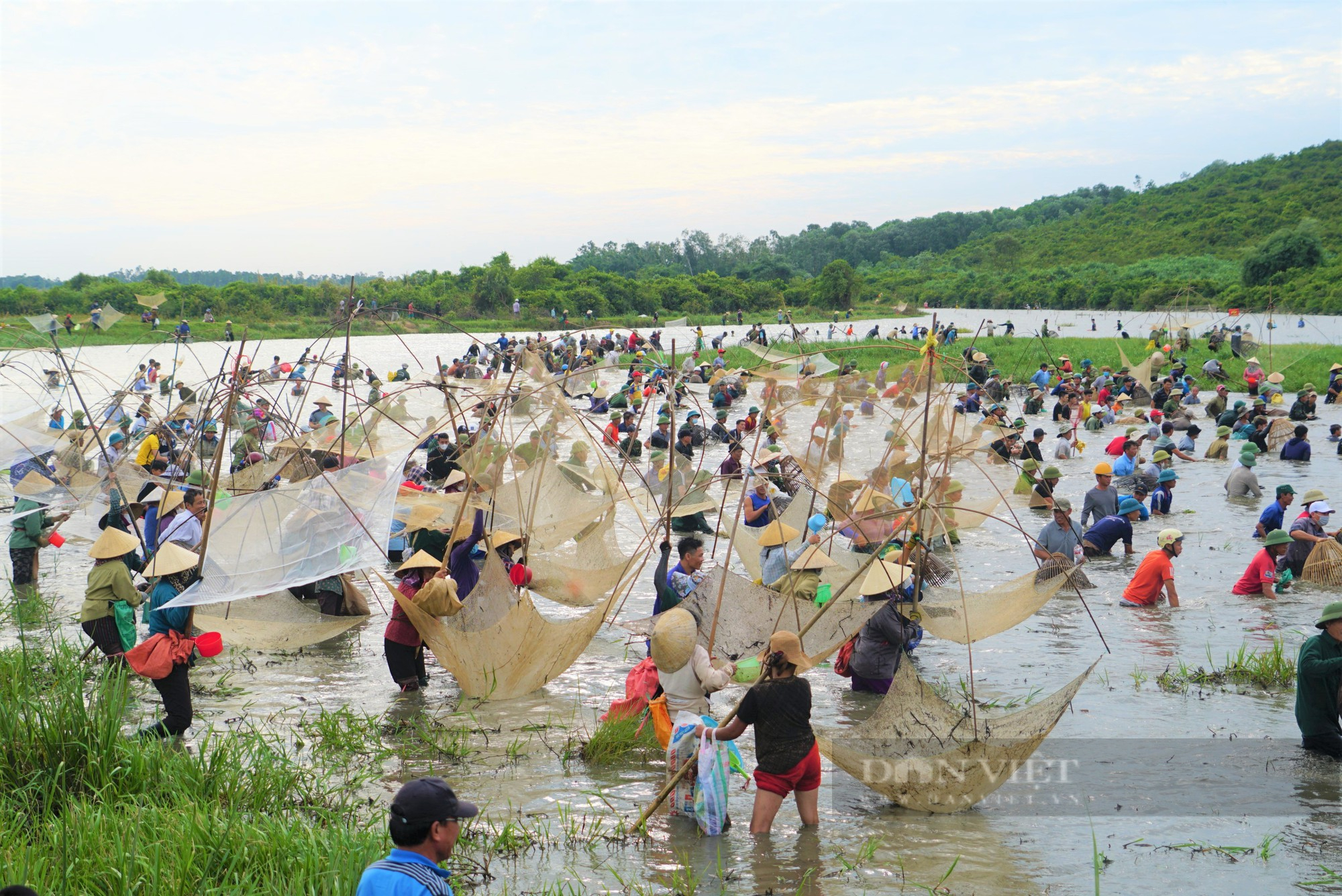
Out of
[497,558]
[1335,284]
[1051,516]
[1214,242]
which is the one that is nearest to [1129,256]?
[1214,242]

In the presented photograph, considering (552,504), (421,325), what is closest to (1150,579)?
(552,504)

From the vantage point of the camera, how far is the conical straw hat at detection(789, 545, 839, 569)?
22.6 feet

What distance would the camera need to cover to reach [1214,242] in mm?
61375

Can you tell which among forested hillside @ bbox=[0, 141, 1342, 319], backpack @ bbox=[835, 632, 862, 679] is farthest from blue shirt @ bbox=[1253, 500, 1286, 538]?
forested hillside @ bbox=[0, 141, 1342, 319]

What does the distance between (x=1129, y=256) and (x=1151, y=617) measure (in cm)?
6225

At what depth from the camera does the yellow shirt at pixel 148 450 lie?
12.2 m

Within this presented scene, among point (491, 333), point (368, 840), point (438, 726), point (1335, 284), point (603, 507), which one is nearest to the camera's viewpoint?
point (368, 840)

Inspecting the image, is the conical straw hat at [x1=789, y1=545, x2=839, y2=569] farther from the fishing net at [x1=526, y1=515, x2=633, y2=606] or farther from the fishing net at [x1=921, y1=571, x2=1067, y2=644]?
the fishing net at [x1=526, y1=515, x2=633, y2=606]

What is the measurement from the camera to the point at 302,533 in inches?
246

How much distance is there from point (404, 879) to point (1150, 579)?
830cm

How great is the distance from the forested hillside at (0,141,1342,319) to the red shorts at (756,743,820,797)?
97.8ft

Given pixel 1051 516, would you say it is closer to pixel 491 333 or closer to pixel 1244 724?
pixel 1244 724

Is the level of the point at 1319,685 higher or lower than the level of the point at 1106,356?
lower

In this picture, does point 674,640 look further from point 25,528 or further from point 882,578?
point 25,528
